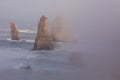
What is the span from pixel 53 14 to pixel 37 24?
0.13 metres

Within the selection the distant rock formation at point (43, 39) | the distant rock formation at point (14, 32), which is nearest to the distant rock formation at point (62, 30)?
the distant rock formation at point (43, 39)

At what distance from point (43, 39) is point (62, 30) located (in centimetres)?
15

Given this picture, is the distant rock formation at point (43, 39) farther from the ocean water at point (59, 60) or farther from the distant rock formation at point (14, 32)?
the distant rock formation at point (14, 32)

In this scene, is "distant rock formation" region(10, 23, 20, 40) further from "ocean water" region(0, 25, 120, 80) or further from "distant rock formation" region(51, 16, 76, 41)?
"distant rock formation" region(51, 16, 76, 41)

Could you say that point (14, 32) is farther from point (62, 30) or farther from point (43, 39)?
point (62, 30)

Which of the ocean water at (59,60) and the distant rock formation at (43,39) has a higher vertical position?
the distant rock formation at (43,39)

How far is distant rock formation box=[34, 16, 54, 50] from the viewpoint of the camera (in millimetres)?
1628

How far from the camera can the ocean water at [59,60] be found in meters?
1.60

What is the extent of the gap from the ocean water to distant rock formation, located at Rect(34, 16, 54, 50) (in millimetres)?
30

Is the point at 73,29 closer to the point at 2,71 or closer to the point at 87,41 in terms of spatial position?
A: the point at 87,41

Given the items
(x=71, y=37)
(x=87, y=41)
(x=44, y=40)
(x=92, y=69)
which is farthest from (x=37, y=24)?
(x=92, y=69)

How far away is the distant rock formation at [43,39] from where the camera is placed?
1.63 meters

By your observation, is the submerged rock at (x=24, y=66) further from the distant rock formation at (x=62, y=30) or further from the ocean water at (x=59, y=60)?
the distant rock formation at (x=62, y=30)

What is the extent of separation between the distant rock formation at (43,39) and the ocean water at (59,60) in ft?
0.10
